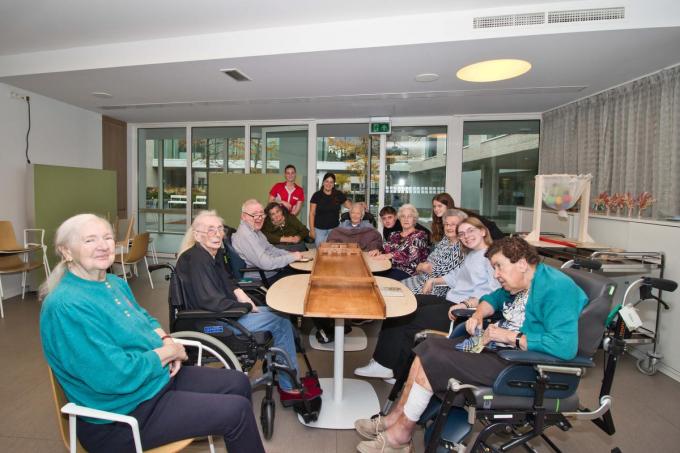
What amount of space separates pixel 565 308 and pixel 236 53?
3607 millimetres

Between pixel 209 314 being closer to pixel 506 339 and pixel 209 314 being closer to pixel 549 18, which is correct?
pixel 506 339

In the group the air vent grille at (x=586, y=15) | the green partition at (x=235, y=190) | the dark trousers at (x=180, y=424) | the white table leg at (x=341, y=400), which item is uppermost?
the air vent grille at (x=586, y=15)

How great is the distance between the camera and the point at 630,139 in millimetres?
4211

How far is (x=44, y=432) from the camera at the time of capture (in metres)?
2.29

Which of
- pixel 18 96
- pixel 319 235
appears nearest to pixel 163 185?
pixel 18 96

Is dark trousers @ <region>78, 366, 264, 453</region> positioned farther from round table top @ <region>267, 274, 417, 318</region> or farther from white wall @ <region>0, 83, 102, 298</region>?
white wall @ <region>0, 83, 102, 298</region>

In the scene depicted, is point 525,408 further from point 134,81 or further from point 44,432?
point 134,81

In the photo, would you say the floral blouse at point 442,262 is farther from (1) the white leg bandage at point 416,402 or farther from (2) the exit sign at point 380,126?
(2) the exit sign at point 380,126

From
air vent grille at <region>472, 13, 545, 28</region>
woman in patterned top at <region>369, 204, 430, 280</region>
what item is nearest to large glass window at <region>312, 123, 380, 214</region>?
woman in patterned top at <region>369, 204, 430, 280</region>

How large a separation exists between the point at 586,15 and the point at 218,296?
139 inches

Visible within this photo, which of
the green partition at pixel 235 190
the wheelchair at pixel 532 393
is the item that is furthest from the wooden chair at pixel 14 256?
the wheelchair at pixel 532 393

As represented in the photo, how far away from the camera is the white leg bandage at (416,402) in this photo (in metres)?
1.85

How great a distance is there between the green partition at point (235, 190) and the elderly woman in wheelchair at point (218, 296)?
169 inches

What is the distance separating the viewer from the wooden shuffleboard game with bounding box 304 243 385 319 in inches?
77.2
